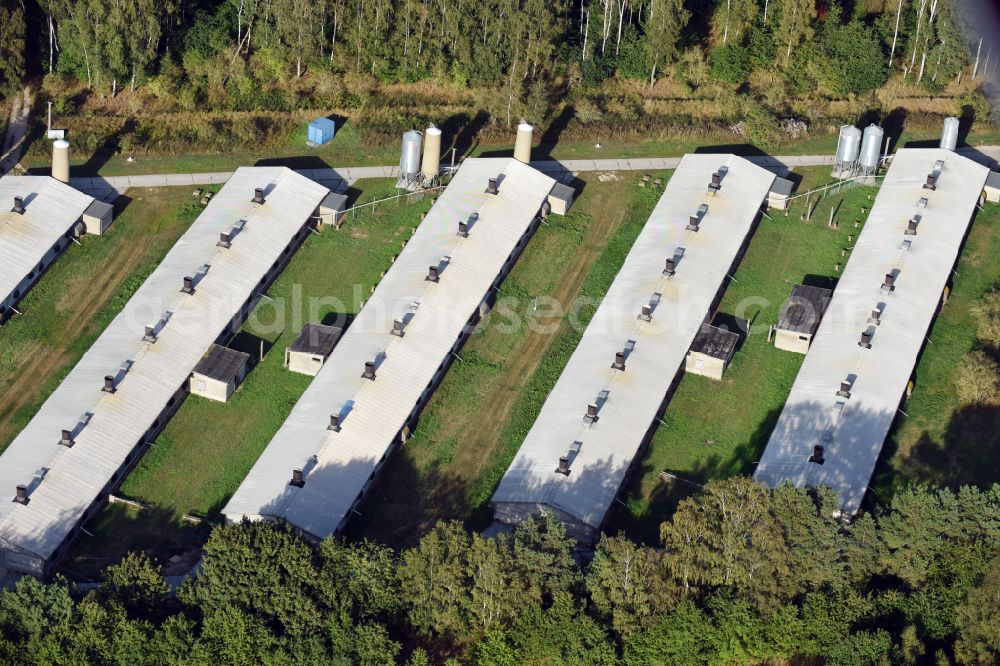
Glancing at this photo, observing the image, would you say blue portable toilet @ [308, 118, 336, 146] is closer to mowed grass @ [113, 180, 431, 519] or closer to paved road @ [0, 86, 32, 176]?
mowed grass @ [113, 180, 431, 519]

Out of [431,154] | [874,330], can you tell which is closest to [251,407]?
[431,154]

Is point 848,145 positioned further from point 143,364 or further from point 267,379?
point 143,364

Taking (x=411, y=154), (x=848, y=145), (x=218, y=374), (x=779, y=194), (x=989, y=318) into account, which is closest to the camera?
(x=218, y=374)

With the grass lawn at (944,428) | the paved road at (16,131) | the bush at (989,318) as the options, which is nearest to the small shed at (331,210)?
the paved road at (16,131)

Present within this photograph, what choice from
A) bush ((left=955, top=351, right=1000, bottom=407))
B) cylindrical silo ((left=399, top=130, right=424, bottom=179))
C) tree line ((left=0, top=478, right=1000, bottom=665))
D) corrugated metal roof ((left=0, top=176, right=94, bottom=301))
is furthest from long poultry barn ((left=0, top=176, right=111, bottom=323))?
bush ((left=955, top=351, right=1000, bottom=407))

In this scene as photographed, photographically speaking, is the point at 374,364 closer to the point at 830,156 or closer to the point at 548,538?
the point at 548,538

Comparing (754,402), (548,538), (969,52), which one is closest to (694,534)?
(548,538)
